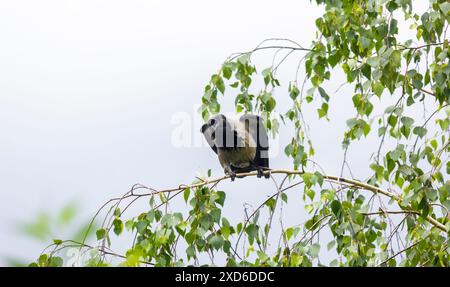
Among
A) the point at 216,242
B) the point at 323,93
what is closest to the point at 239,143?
the point at 323,93

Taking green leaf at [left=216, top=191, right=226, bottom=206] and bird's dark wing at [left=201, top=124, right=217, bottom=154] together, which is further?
bird's dark wing at [left=201, top=124, right=217, bottom=154]

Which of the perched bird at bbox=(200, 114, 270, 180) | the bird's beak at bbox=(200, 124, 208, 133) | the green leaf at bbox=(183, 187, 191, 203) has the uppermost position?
the perched bird at bbox=(200, 114, 270, 180)

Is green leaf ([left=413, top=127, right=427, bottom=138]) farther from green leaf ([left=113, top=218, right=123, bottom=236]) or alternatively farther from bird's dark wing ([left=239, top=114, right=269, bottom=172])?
bird's dark wing ([left=239, top=114, right=269, bottom=172])

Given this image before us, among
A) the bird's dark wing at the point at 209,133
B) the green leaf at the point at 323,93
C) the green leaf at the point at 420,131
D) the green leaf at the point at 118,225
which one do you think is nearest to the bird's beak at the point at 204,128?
the bird's dark wing at the point at 209,133

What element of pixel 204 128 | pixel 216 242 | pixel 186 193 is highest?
pixel 204 128

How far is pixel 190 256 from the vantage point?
132 inches

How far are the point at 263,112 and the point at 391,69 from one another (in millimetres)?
700

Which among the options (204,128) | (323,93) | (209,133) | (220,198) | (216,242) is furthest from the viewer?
(209,133)

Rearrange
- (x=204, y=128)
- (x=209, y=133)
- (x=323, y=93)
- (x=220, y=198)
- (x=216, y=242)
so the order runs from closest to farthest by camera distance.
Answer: (x=216, y=242) → (x=220, y=198) → (x=323, y=93) → (x=204, y=128) → (x=209, y=133)

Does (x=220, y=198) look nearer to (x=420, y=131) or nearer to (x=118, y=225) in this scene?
(x=118, y=225)

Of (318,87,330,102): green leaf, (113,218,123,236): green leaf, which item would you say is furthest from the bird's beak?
(113,218,123,236): green leaf

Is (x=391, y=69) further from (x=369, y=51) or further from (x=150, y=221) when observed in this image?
(x=150, y=221)

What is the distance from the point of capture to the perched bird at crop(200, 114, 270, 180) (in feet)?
16.8

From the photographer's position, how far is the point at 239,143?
5305mm
